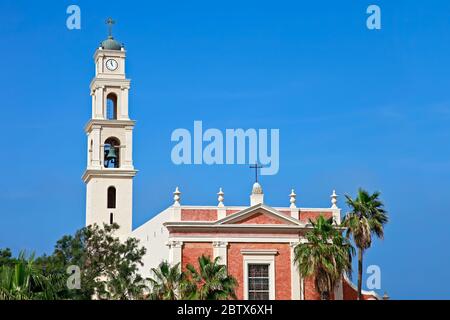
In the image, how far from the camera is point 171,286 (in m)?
53.2

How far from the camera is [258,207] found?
62.8m

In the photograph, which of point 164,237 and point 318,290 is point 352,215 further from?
point 164,237

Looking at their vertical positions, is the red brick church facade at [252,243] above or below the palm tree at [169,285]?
above

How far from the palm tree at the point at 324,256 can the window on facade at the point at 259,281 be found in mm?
2396

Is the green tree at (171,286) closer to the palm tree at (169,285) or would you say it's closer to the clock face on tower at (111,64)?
the palm tree at (169,285)

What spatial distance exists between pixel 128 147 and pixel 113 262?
37.9 ft

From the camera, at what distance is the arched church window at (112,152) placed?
72688 millimetres

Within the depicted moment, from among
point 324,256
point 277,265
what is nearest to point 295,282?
point 277,265

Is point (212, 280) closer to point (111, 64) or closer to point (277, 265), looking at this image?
point (277, 265)

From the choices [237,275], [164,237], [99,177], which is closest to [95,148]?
[99,177]

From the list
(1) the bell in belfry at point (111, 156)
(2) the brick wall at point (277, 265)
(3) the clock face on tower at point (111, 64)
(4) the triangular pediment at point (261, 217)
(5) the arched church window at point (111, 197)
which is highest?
(3) the clock face on tower at point (111, 64)

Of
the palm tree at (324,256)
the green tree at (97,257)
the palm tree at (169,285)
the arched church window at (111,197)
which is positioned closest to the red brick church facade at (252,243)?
the palm tree at (324,256)

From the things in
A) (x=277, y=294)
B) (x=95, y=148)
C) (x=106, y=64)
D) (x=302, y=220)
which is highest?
(x=106, y=64)

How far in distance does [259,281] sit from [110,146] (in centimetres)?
1617
